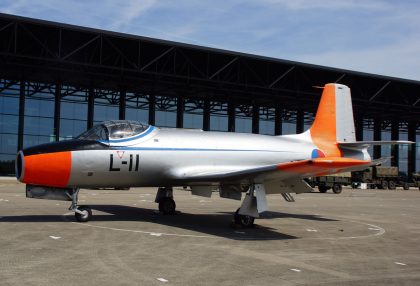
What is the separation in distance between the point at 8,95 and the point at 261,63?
27023 millimetres

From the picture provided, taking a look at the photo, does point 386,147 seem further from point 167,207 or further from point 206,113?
point 167,207

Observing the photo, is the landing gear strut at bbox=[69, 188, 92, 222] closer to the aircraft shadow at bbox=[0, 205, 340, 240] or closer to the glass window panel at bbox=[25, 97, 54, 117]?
the aircraft shadow at bbox=[0, 205, 340, 240]

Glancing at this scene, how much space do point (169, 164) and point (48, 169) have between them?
3.56 m

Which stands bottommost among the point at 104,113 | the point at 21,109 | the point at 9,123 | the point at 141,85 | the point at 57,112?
the point at 9,123

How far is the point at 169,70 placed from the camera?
50.0 meters

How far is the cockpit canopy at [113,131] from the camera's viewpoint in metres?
13.9

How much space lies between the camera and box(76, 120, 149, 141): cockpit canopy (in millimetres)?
13867

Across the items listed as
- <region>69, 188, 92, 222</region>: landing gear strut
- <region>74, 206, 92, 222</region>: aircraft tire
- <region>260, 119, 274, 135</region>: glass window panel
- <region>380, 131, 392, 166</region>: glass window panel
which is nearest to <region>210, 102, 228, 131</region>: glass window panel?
<region>260, 119, 274, 135</region>: glass window panel

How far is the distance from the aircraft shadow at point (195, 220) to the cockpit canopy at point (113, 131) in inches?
99.3

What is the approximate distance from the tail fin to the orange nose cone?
908 cm

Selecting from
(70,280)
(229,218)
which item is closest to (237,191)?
(229,218)

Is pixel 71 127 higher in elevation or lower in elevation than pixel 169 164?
higher

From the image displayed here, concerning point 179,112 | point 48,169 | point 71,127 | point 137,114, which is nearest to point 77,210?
point 48,169

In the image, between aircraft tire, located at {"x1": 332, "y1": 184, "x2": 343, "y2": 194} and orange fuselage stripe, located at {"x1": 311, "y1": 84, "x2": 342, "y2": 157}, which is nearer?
orange fuselage stripe, located at {"x1": 311, "y1": 84, "x2": 342, "y2": 157}
